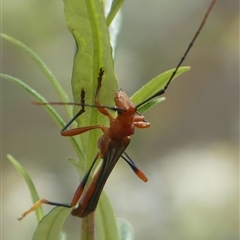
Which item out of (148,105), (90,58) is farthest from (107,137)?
(90,58)

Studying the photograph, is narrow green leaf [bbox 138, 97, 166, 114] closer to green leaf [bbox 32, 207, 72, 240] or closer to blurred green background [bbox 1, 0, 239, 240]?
green leaf [bbox 32, 207, 72, 240]

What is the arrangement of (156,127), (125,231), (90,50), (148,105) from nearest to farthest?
(90,50) < (148,105) < (125,231) < (156,127)

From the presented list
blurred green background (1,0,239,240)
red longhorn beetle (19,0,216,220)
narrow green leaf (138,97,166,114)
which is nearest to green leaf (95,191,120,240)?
red longhorn beetle (19,0,216,220)

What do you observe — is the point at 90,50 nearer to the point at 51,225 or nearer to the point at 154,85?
the point at 154,85

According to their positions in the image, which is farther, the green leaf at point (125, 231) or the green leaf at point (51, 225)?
the green leaf at point (125, 231)

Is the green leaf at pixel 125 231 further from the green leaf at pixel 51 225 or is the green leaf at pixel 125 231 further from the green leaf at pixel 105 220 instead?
the green leaf at pixel 51 225

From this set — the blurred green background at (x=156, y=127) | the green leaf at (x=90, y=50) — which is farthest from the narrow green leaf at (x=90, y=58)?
the blurred green background at (x=156, y=127)

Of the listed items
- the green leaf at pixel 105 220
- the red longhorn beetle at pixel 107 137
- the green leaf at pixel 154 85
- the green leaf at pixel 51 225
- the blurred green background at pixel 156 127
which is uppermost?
the green leaf at pixel 154 85
